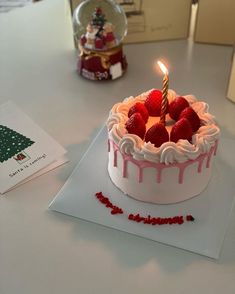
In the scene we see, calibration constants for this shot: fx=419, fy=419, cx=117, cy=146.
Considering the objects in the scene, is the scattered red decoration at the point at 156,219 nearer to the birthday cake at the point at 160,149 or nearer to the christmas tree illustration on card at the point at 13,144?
the birthday cake at the point at 160,149

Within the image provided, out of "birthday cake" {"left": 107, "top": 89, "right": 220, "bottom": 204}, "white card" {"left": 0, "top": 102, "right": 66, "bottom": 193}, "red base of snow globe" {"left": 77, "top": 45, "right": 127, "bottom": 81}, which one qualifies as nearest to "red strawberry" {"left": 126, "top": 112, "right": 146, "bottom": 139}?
"birthday cake" {"left": 107, "top": 89, "right": 220, "bottom": 204}

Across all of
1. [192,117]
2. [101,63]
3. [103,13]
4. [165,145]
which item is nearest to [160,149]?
[165,145]

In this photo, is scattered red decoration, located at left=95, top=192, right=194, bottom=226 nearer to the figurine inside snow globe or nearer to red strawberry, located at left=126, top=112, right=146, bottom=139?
red strawberry, located at left=126, top=112, right=146, bottom=139

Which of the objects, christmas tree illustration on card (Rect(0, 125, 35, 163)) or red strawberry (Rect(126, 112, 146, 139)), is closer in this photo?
red strawberry (Rect(126, 112, 146, 139))

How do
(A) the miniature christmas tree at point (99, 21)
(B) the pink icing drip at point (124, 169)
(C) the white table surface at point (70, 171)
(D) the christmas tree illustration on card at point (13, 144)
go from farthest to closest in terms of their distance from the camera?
(A) the miniature christmas tree at point (99, 21) → (D) the christmas tree illustration on card at point (13, 144) → (B) the pink icing drip at point (124, 169) → (C) the white table surface at point (70, 171)

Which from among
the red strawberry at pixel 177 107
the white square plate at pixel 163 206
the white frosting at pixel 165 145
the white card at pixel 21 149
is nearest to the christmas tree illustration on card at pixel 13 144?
the white card at pixel 21 149
